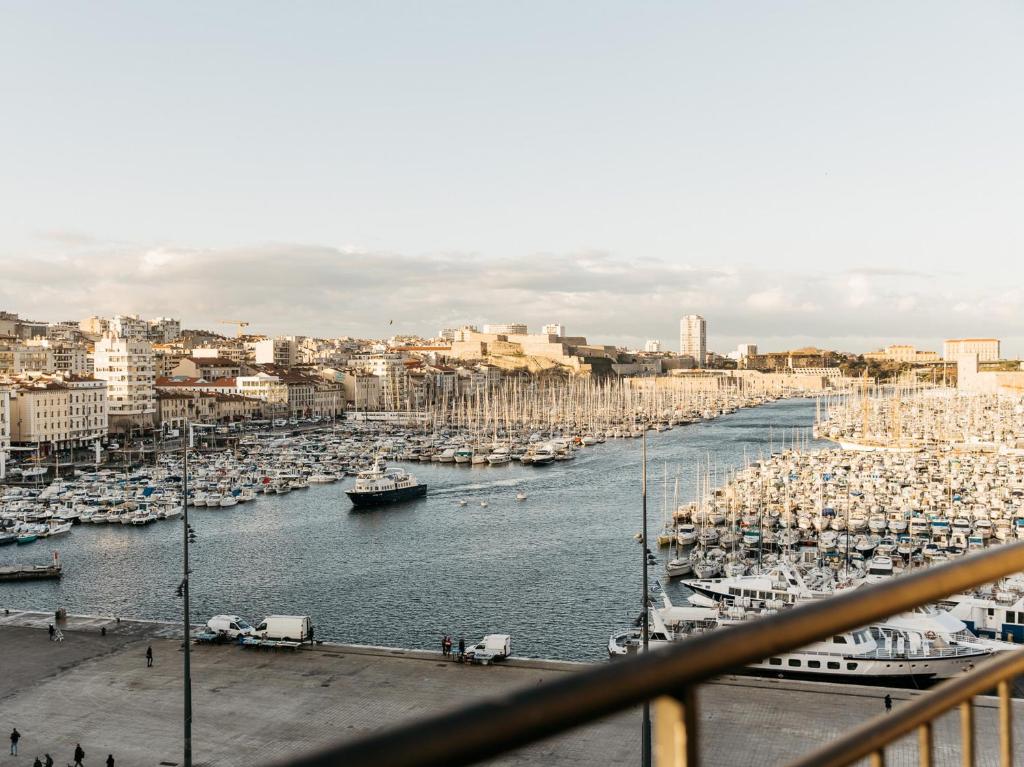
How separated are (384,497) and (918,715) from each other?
62.7ft

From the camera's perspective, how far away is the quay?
580 centimetres

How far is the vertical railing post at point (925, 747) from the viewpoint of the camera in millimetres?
611

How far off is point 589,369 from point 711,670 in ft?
213

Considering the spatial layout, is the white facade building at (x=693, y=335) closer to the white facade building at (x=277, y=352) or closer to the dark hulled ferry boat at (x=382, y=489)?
the white facade building at (x=277, y=352)

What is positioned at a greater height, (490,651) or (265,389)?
(265,389)

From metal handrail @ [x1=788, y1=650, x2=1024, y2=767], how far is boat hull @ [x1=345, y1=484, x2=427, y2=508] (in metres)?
18.8

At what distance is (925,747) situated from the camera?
A: 0.62 m

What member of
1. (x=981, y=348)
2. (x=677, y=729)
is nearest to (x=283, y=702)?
(x=677, y=729)

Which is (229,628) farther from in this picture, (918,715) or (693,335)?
(693,335)

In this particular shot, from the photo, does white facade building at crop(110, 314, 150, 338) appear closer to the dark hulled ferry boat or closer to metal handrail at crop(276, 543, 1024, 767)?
the dark hulled ferry boat

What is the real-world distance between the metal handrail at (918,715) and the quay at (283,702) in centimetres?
444

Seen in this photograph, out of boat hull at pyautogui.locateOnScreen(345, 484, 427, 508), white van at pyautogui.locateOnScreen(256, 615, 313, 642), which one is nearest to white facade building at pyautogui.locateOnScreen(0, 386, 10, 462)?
boat hull at pyautogui.locateOnScreen(345, 484, 427, 508)

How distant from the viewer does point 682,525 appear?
1521 centimetres

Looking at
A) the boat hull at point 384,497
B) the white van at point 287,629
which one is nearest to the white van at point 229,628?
the white van at point 287,629
